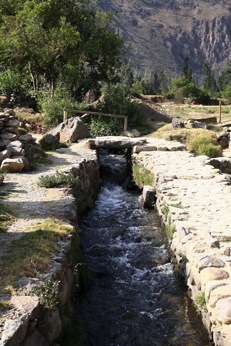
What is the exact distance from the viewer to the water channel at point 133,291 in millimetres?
5789

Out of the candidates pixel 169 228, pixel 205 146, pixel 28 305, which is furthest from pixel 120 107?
pixel 28 305

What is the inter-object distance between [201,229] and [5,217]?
352 centimetres

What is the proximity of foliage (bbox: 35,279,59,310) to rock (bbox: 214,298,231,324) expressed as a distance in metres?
1.95

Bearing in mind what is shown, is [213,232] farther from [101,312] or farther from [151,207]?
[151,207]

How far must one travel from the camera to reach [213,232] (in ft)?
23.3

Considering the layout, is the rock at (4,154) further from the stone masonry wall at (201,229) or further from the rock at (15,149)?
the stone masonry wall at (201,229)

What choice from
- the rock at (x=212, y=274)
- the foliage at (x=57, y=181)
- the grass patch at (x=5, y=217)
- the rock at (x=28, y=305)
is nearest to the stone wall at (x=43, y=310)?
the rock at (x=28, y=305)

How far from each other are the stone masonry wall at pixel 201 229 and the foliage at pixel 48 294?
198 centimetres

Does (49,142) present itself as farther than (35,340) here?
Yes

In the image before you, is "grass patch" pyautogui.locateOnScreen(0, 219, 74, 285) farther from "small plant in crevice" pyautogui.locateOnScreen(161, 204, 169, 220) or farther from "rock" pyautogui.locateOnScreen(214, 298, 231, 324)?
"small plant in crevice" pyautogui.locateOnScreen(161, 204, 169, 220)

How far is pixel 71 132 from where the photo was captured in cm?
1694

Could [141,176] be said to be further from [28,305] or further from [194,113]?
[194,113]

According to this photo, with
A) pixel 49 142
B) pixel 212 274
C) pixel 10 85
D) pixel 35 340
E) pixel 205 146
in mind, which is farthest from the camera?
pixel 10 85

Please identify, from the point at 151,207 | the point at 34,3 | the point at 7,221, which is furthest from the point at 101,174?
the point at 34,3
